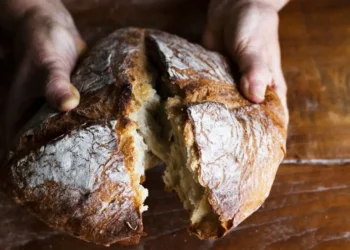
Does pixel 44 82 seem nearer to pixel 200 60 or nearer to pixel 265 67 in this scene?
pixel 200 60

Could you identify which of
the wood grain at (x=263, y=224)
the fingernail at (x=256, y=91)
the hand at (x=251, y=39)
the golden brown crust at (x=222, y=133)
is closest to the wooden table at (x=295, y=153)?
the wood grain at (x=263, y=224)

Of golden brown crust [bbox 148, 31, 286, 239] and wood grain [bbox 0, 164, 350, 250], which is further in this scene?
wood grain [bbox 0, 164, 350, 250]

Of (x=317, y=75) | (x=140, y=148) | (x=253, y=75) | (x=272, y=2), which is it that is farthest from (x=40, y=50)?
(x=317, y=75)

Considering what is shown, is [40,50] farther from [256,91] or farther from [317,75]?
[317,75]

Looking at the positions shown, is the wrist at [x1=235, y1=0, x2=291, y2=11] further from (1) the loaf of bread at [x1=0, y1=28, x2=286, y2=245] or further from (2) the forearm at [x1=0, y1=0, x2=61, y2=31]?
(2) the forearm at [x1=0, y1=0, x2=61, y2=31]

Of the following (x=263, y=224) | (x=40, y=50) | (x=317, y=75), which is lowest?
(x=263, y=224)

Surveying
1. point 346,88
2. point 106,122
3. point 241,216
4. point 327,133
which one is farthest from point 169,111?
point 346,88

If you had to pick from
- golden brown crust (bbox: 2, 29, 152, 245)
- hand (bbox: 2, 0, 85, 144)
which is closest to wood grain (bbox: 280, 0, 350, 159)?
golden brown crust (bbox: 2, 29, 152, 245)
